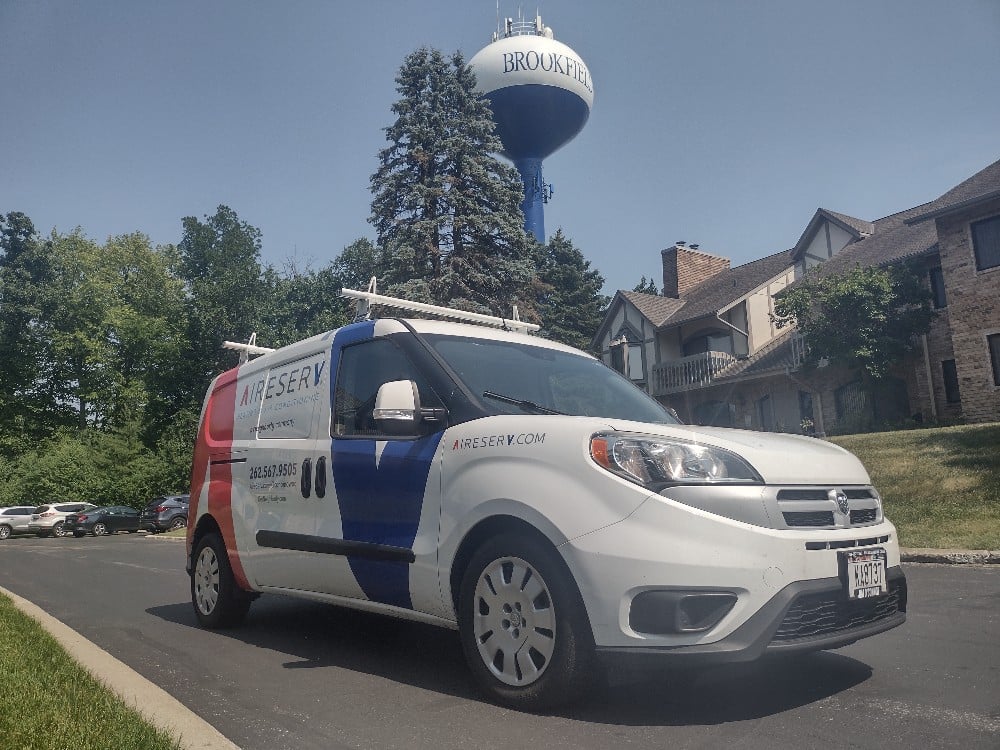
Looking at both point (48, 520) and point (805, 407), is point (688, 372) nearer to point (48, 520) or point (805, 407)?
point (805, 407)

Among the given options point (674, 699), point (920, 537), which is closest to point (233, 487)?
point (674, 699)

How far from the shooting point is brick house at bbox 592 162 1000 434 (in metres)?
22.2

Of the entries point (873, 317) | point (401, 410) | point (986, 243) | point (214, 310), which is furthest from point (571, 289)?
point (401, 410)

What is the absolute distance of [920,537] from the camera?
11.4 meters

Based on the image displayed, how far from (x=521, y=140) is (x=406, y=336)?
43.5 m

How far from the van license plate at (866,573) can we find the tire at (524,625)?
47.2 inches

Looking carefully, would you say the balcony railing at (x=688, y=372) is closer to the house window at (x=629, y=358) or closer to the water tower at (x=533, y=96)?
the house window at (x=629, y=358)

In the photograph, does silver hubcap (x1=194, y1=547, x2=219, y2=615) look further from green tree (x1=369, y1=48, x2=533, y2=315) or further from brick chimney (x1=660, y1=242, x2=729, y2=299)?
brick chimney (x1=660, y1=242, x2=729, y2=299)

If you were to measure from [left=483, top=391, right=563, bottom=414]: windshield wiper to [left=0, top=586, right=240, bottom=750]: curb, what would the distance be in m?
2.09

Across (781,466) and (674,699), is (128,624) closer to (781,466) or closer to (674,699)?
(674,699)

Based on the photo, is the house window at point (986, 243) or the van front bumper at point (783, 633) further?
the house window at point (986, 243)

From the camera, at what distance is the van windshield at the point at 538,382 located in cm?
473

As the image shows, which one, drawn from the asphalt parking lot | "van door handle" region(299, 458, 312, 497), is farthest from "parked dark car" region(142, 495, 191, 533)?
"van door handle" region(299, 458, 312, 497)

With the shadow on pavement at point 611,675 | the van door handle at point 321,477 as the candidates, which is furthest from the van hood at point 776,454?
the van door handle at point 321,477
